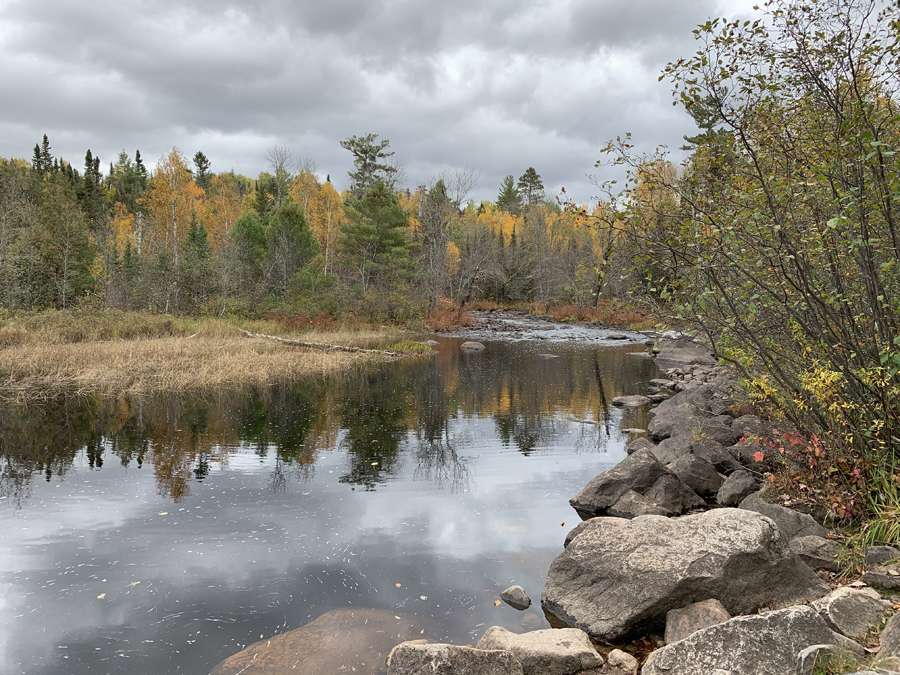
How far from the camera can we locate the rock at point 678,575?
5293 mm

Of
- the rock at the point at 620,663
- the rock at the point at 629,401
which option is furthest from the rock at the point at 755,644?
the rock at the point at 629,401

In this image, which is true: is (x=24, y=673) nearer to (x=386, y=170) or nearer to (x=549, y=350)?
(x=549, y=350)

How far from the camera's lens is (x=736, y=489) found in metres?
8.58

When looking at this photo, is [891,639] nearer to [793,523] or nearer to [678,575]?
Answer: [678,575]

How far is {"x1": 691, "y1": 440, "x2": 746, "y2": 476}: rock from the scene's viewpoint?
1012 centimetres

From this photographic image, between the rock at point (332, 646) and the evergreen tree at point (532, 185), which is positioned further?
the evergreen tree at point (532, 185)

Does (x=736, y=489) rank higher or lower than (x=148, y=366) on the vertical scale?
lower

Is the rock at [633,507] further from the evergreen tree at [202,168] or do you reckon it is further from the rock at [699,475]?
the evergreen tree at [202,168]

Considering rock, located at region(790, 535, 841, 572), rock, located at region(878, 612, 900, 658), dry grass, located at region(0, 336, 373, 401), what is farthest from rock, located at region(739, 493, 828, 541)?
dry grass, located at region(0, 336, 373, 401)

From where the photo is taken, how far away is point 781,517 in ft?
22.1

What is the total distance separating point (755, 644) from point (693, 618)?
126cm

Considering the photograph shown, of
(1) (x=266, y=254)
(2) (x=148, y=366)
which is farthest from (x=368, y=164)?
(2) (x=148, y=366)

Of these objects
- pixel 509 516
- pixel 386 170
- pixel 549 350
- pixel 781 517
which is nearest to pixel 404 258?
pixel 386 170

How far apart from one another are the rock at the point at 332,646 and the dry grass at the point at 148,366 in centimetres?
1443
